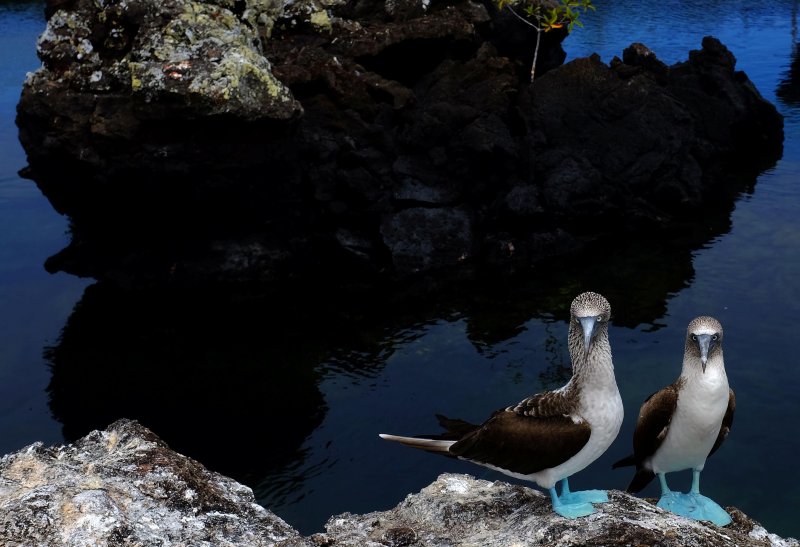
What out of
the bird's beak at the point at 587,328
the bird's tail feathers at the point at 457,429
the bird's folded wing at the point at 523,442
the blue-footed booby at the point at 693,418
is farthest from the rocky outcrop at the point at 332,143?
the bird's beak at the point at 587,328

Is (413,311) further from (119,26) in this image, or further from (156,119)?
(119,26)

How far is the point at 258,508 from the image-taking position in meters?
6.62

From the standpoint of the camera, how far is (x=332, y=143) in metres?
26.2

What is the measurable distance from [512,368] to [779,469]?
5910 mm

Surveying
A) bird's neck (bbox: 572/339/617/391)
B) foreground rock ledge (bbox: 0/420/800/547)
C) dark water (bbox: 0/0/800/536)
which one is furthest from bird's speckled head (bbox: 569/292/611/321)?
dark water (bbox: 0/0/800/536)

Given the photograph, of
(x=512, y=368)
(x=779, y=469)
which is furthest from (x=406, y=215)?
(x=779, y=469)

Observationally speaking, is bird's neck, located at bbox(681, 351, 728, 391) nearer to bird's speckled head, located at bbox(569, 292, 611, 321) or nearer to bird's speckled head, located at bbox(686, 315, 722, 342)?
bird's speckled head, located at bbox(686, 315, 722, 342)

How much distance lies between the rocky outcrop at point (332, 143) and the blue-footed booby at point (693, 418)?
15457 mm

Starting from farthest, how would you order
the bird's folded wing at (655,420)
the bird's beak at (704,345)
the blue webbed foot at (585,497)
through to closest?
the bird's folded wing at (655,420) < the bird's beak at (704,345) < the blue webbed foot at (585,497)

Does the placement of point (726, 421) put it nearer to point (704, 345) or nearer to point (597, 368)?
point (704, 345)

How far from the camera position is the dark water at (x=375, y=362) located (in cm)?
1762

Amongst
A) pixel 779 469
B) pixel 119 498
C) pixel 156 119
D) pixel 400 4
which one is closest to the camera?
pixel 119 498

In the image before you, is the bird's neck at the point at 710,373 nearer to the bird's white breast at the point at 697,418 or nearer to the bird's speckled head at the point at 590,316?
the bird's white breast at the point at 697,418

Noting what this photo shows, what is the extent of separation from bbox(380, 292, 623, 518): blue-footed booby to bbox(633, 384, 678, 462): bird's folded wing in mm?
1453
